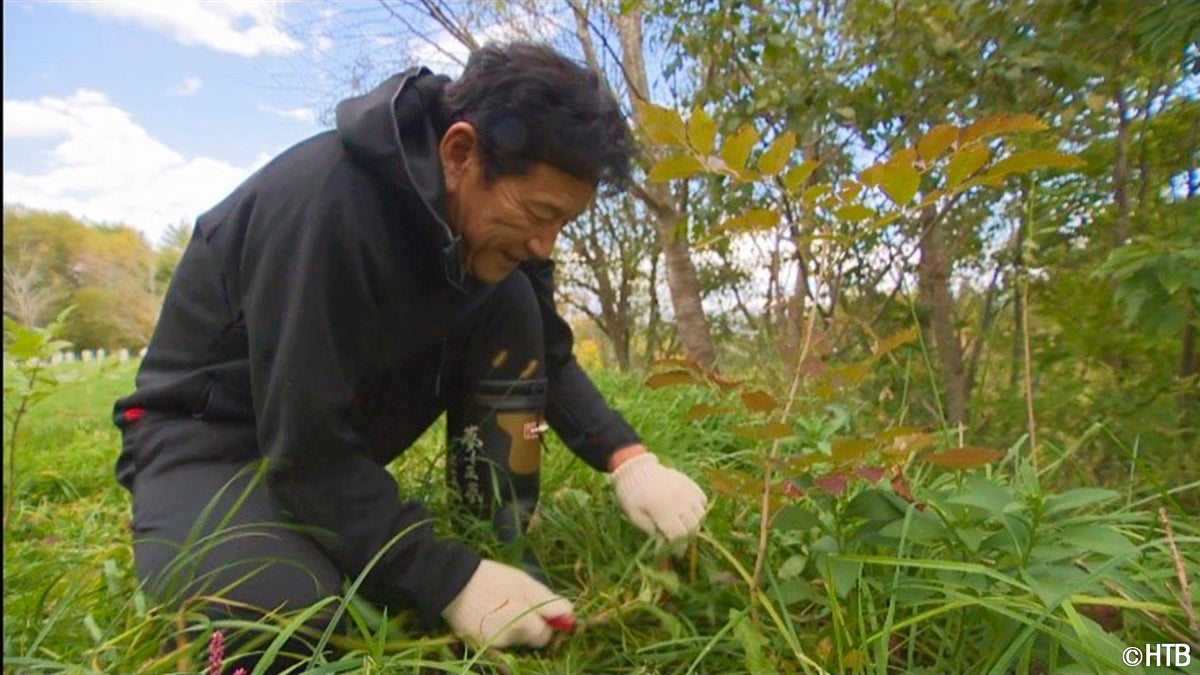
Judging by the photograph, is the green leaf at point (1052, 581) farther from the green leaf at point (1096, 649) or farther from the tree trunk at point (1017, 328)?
the tree trunk at point (1017, 328)

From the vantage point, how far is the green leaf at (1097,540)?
769mm

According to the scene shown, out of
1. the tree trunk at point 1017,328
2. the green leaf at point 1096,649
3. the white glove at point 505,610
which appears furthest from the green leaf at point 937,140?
the tree trunk at point 1017,328

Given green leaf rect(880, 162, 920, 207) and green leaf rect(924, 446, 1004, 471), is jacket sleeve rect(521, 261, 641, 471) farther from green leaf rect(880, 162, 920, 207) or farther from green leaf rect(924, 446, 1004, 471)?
green leaf rect(880, 162, 920, 207)

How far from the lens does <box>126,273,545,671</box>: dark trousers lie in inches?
41.2

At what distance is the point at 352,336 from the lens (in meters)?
1.14

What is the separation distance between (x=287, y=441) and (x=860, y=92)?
1.85 metres

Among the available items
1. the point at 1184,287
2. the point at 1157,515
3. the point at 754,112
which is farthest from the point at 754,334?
the point at 1157,515

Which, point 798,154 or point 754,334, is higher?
point 798,154

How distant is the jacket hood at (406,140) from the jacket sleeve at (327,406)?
0.08m

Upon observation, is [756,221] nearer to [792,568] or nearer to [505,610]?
[792,568]

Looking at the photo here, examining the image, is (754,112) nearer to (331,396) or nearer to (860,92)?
(860,92)

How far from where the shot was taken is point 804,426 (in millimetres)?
1266

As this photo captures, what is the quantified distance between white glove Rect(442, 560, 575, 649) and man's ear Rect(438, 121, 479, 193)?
0.59 m

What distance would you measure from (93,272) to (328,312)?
125 inches
